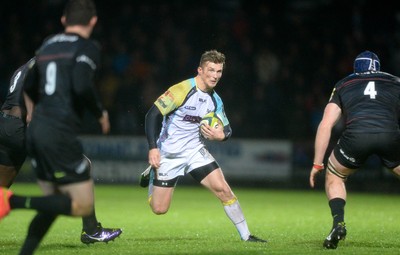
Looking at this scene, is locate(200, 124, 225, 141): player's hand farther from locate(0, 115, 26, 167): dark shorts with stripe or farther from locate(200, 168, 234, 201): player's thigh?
locate(0, 115, 26, 167): dark shorts with stripe

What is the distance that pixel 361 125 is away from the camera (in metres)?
8.86

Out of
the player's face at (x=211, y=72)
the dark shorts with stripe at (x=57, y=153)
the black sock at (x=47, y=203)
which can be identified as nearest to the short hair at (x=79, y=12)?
the dark shorts with stripe at (x=57, y=153)

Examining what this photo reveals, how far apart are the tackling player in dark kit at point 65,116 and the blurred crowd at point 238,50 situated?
12.2 metres

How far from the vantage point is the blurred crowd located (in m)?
19.6

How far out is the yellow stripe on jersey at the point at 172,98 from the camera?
952 cm

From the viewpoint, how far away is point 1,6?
72.2 feet

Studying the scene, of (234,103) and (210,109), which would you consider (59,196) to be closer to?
(210,109)

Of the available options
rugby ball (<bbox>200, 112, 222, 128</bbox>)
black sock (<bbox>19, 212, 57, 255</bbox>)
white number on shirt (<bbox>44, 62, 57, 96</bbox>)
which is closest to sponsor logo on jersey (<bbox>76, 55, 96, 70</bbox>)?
white number on shirt (<bbox>44, 62, 57, 96</bbox>)

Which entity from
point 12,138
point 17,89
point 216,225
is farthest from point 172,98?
point 216,225

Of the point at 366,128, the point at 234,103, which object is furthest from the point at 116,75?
the point at 366,128

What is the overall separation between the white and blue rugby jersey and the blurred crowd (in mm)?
9366

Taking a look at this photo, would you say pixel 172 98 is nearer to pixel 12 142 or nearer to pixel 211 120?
pixel 211 120

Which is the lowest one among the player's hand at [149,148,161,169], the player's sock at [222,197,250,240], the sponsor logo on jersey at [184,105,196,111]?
the player's sock at [222,197,250,240]

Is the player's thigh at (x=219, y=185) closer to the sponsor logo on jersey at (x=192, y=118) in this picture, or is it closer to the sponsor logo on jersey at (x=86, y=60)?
the sponsor logo on jersey at (x=192, y=118)
